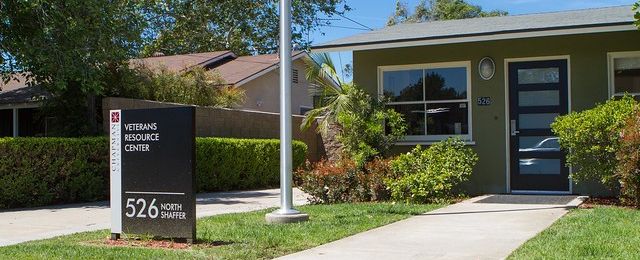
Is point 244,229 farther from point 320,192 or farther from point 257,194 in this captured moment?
point 257,194

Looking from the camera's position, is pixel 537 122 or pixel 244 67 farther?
pixel 244 67

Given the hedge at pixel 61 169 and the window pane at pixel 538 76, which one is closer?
the window pane at pixel 538 76

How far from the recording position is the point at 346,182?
43.1 feet

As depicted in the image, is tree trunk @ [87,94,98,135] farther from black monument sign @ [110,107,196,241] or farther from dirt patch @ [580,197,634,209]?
dirt patch @ [580,197,634,209]

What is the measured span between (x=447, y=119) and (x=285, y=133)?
16.2 ft

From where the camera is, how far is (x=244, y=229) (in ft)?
31.6

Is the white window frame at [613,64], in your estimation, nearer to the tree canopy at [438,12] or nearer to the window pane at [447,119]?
the window pane at [447,119]

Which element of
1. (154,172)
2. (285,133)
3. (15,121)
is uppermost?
(15,121)

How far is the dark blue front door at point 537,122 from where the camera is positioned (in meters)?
13.1

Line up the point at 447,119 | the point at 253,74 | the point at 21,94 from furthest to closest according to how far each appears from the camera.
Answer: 1. the point at 253,74
2. the point at 21,94
3. the point at 447,119

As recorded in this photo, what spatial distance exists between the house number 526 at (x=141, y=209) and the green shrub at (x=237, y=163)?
8.57 m

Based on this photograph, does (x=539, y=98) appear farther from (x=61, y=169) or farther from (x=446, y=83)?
(x=61, y=169)

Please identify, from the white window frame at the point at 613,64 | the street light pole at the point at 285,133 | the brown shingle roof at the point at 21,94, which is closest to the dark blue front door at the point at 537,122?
the white window frame at the point at 613,64

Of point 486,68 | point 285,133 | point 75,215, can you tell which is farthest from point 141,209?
point 486,68
